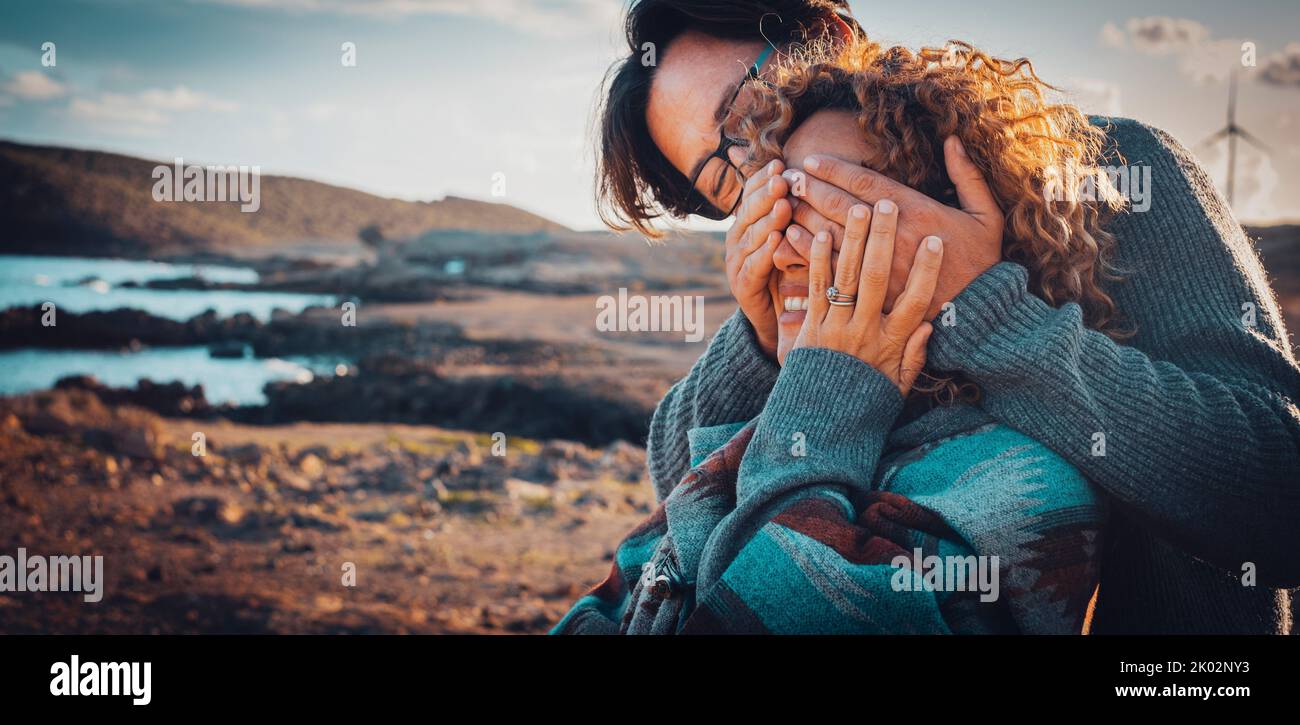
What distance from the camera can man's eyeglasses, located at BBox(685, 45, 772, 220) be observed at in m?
2.57

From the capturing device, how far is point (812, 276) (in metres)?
1.89

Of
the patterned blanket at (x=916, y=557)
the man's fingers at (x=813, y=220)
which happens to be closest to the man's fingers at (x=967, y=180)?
the man's fingers at (x=813, y=220)

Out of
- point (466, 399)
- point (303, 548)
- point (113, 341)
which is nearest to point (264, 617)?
point (303, 548)

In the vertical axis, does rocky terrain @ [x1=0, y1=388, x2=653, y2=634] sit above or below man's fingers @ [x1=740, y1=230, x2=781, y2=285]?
below

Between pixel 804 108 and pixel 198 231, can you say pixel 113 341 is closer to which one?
pixel 804 108

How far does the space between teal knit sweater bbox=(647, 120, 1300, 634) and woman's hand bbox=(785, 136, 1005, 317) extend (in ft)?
0.19

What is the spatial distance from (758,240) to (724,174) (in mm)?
728

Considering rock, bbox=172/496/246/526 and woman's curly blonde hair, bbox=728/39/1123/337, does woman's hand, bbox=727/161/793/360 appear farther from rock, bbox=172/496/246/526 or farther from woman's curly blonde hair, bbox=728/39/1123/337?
rock, bbox=172/496/246/526

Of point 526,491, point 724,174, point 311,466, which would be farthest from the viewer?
point 311,466

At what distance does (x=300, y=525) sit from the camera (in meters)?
7.11

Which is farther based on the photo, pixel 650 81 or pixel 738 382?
pixel 650 81

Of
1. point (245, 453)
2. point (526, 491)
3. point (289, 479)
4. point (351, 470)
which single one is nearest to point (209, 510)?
point (289, 479)

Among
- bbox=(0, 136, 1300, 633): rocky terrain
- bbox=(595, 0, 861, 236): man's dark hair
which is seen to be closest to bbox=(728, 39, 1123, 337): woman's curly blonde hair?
bbox=(595, 0, 861, 236): man's dark hair

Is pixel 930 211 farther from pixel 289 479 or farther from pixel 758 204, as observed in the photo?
pixel 289 479
